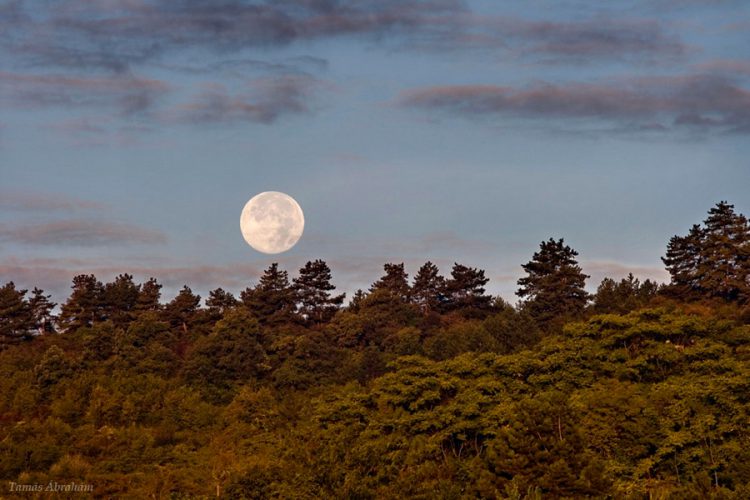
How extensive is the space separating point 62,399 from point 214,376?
65.0 ft

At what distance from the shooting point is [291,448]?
70.3 metres

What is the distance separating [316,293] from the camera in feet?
462

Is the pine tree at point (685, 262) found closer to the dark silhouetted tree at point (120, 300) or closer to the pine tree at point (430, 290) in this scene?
the pine tree at point (430, 290)

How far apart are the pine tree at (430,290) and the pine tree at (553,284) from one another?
16.2 meters

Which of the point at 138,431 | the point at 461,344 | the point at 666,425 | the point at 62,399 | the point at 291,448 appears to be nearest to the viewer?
the point at 666,425

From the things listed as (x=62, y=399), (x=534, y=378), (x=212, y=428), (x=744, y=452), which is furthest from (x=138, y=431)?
(x=744, y=452)

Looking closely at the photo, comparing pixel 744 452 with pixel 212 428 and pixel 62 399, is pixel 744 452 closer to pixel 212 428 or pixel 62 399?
pixel 212 428

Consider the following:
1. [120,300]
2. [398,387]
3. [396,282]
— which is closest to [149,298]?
[120,300]

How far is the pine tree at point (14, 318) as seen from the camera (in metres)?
132

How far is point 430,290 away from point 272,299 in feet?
88.8

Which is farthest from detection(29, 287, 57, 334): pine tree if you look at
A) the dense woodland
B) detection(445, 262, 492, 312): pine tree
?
detection(445, 262, 492, 312): pine tree

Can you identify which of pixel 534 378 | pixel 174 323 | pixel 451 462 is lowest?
pixel 451 462

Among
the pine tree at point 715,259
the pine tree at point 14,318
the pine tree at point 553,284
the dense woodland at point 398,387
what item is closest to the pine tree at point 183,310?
the dense woodland at point 398,387

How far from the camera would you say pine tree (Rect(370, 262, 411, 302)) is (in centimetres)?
14225
